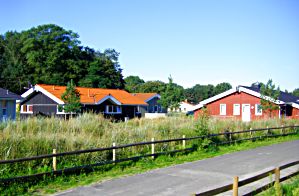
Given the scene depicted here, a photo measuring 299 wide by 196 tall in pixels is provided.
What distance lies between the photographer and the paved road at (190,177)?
1028 centimetres

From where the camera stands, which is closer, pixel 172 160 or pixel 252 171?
pixel 252 171

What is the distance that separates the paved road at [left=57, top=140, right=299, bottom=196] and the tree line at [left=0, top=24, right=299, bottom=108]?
152 feet

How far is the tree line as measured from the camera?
69625 mm

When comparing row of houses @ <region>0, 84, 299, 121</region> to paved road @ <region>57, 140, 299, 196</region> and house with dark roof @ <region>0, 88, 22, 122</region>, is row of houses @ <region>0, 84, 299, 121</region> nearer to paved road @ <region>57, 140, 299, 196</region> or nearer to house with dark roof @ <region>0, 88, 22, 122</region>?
house with dark roof @ <region>0, 88, 22, 122</region>

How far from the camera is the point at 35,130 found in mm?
15000

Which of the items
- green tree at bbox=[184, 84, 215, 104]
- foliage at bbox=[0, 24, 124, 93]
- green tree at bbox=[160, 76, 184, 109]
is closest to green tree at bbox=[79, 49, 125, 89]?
foliage at bbox=[0, 24, 124, 93]

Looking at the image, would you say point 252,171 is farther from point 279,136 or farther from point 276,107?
point 276,107

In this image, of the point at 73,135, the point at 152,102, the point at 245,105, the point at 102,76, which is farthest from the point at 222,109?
the point at 102,76

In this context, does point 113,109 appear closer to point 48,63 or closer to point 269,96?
point 269,96

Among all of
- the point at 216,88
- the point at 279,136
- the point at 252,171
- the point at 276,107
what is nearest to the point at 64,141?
the point at 252,171

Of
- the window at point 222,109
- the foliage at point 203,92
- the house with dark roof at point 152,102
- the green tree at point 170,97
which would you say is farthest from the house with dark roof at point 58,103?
the foliage at point 203,92

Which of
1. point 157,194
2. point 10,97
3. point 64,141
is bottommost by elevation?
point 157,194

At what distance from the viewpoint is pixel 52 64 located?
2744 inches

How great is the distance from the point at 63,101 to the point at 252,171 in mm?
28881
